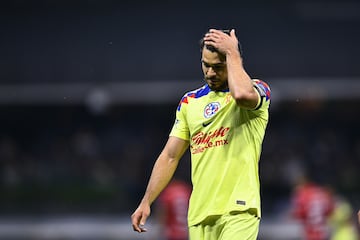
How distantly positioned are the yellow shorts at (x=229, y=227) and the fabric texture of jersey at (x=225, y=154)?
0.12 ft

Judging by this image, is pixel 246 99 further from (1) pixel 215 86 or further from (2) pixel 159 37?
(2) pixel 159 37

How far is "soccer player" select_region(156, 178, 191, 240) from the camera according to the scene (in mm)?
13922

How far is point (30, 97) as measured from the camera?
22422 mm

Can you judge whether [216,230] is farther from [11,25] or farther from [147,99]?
[11,25]

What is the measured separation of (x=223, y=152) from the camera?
17.7 feet

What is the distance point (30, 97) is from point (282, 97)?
616 cm

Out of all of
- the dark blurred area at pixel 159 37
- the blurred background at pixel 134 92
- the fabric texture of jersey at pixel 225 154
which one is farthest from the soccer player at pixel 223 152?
the dark blurred area at pixel 159 37

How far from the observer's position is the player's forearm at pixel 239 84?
5035mm

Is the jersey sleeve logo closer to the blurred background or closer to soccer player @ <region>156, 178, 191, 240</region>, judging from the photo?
soccer player @ <region>156, 178, 191, 240</region>

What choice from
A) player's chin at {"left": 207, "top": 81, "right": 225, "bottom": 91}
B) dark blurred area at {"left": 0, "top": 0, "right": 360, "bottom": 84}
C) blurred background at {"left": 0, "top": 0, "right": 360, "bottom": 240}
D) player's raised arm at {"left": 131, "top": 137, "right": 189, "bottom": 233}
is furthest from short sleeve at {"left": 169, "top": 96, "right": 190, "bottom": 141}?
dark blurred area at {"left": 0, "top": 0, "right": 360, "bottom": 84}

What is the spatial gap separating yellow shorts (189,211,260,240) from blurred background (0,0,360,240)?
14709 millimetres

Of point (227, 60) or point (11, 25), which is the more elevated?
point (11, 25)

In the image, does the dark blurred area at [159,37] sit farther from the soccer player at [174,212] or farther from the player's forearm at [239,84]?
the player's forearm at [239,84]

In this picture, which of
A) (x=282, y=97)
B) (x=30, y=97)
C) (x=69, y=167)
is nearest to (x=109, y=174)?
(x=69, y=167)
